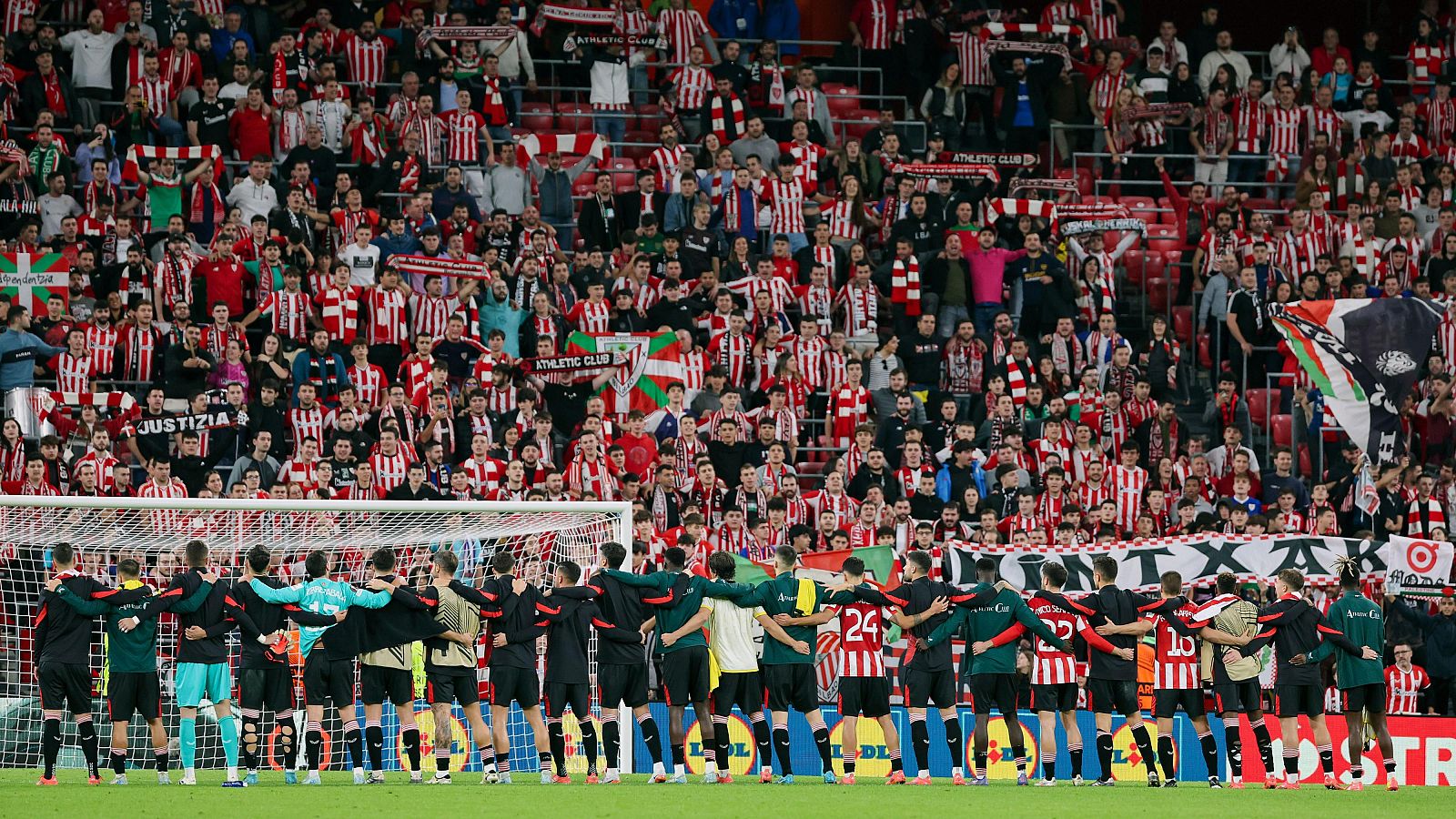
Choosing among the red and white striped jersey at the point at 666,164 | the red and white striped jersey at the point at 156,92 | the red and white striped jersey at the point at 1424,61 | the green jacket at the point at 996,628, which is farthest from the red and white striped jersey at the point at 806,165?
the green jacket at the point at 996,628

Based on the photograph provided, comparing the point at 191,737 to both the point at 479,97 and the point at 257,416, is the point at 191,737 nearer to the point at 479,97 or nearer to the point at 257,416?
the point at 257,416

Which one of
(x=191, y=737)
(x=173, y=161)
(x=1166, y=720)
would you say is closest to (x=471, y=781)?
(x=191, y=737)

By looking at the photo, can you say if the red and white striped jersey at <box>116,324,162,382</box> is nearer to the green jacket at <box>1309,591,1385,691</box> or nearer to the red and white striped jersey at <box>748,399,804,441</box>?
the red and white striped jersey at <box>748,399,804,441</box>

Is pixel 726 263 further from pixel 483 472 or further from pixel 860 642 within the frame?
pixel 860 642

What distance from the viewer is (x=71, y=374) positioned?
22.0 meters

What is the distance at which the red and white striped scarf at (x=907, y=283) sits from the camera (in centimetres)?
2530

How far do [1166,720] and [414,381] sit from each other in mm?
9415

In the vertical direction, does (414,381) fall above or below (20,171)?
below

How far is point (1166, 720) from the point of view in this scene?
1662cm

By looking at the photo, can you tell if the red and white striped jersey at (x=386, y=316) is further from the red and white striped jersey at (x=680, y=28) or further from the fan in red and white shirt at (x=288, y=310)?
the red and white striped jersey at (x=680, y=28)

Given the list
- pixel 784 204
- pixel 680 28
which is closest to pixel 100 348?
pixel 784 204

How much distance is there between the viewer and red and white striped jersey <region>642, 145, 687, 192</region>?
1049 inches

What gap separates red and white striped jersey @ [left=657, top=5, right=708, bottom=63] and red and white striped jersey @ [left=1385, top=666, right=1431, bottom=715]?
13430 mm

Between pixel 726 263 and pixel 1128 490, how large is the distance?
18.5 feet
